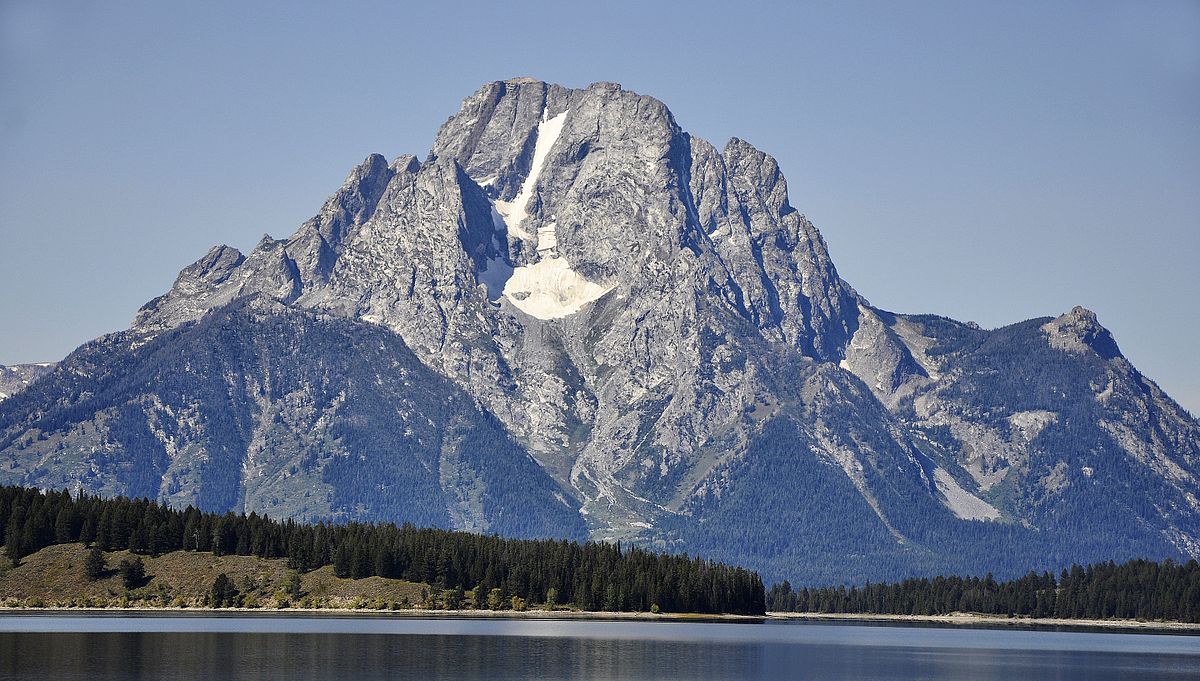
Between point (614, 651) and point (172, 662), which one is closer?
point (172, 662)

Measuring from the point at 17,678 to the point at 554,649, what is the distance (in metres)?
71.9

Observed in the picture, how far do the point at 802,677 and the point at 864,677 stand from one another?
26.7 ft

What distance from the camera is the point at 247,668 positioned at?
510 ft

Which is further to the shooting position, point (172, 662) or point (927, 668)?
point (927, 668)

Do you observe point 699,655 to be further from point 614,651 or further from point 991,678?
point 991,678

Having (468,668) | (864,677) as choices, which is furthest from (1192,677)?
(468,668)

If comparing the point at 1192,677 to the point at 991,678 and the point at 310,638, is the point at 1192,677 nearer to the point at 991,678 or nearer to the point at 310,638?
the point at 991,678

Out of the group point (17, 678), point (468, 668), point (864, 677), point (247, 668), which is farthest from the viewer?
point (864, 677)

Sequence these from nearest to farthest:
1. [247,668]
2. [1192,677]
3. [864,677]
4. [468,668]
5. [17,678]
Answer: [17,678] → [247,668] → [468,668] → [864,677] → [1192,677]

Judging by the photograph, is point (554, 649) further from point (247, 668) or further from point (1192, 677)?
point (1192, 677)

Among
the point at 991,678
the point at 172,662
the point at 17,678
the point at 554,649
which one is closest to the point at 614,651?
the point at 554,649

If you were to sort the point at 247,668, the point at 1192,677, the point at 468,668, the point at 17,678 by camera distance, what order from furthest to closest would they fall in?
the point at 1192,677 → the point at 468,668 → the point at 247,668 → the point at 17,678

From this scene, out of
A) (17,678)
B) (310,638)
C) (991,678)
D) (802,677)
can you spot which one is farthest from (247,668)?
(991,678)

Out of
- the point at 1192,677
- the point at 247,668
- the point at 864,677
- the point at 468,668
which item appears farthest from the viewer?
the point at 1192,677
